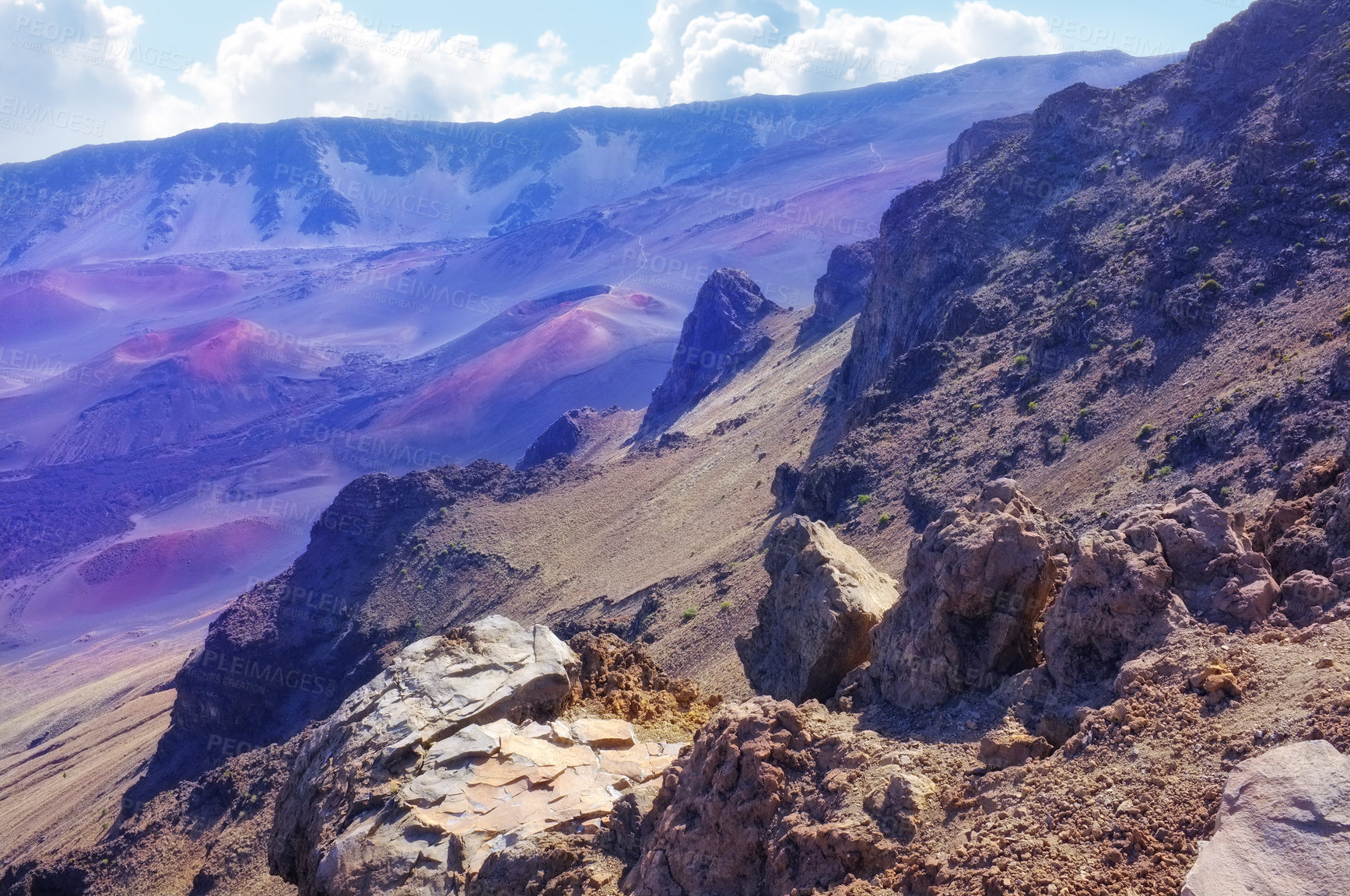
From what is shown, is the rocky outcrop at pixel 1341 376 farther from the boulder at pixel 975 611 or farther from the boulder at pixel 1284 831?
the boulder at pixel 1284 831

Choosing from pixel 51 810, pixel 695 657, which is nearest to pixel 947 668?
pixel 695 657

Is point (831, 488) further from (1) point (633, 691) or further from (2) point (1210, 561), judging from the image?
(2) point (1210, 561)

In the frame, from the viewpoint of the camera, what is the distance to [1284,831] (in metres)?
4.03

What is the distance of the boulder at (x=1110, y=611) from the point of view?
6.16 meters

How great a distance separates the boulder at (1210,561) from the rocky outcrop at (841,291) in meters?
38.3

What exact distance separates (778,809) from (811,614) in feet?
14.5

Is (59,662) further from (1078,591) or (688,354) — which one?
(1078,591)

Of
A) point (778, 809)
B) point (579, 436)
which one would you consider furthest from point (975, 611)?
point (579, 436)

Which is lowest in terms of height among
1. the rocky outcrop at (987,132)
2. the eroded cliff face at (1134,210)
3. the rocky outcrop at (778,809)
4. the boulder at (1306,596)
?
the rocky outcrop at (778,809)

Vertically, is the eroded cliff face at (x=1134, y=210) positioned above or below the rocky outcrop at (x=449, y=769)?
above

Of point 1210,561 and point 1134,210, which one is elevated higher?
point 1134,210

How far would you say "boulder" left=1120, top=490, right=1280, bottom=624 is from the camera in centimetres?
588

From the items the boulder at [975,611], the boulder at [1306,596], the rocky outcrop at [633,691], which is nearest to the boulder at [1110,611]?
the boulder at [1306,596]

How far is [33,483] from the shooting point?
247ft
